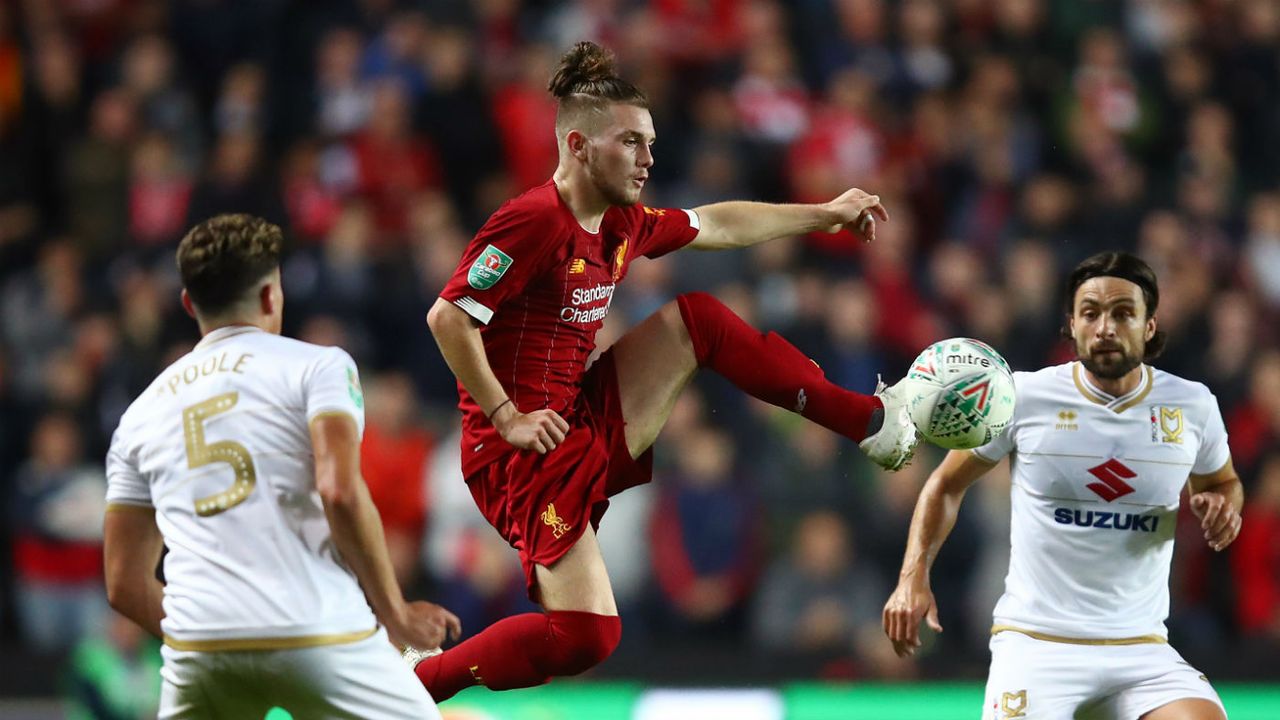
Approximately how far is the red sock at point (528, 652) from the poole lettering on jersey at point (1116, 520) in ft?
5.30

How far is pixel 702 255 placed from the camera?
10805 mm

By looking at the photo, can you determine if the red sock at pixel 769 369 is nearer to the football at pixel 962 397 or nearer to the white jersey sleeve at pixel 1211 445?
the football at pixel 962 397

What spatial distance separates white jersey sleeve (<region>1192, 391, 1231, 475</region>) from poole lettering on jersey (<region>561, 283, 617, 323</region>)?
2103 mm

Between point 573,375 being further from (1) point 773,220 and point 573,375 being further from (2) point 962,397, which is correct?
(2) point 962,397

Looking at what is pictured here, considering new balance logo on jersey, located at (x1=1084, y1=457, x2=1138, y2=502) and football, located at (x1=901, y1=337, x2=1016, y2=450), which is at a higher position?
football, located at (x1=901, y1=337, x2=1016, y2=450)

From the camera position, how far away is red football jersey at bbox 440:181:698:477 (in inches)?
210

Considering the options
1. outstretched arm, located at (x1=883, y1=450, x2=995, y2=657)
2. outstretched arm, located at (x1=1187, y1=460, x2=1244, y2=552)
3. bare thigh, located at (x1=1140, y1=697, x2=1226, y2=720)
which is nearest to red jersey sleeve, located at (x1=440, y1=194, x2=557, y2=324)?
outstretched arm, located at (x1=883, y1=450, x2=995, y2=657)

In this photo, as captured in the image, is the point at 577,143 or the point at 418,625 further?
the point at 577,143

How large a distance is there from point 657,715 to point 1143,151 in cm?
586

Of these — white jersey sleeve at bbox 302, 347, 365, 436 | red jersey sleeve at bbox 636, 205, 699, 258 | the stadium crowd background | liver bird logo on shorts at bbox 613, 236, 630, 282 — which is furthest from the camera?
the stadium crowd background

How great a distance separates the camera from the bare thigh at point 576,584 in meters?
5.54

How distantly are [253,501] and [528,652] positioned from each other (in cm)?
138

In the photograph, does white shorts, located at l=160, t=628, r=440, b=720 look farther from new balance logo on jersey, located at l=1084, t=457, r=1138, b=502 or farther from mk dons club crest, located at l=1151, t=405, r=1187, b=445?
mk dons club crest, located at l=1151, t=405, r=1187, b=445

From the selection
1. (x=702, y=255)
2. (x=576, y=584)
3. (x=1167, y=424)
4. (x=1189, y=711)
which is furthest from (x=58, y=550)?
(x=1189, y=711)
